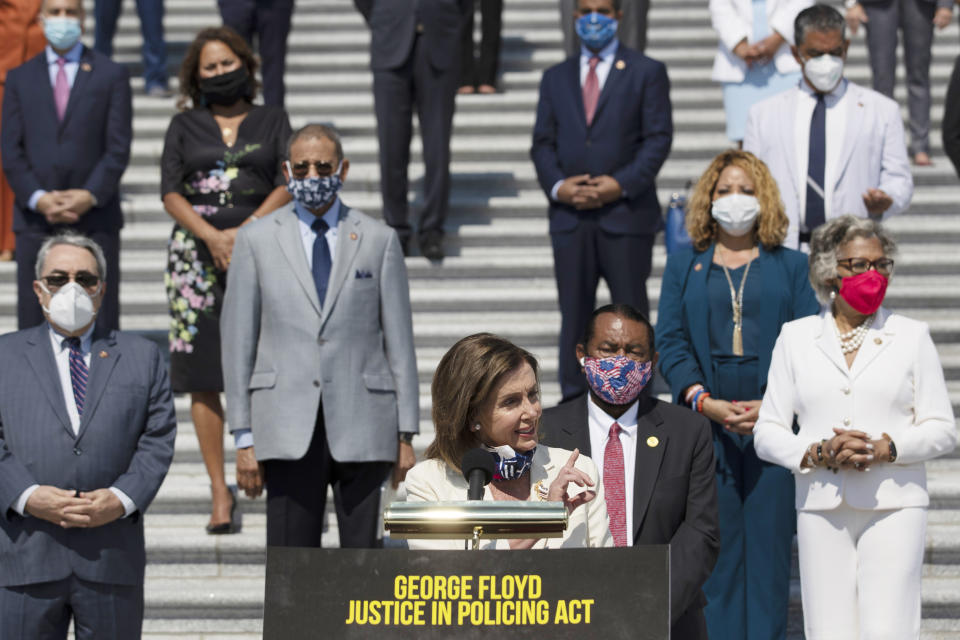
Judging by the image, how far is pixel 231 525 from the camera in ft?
24.2

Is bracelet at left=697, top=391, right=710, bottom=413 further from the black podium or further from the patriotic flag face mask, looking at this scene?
the black podium

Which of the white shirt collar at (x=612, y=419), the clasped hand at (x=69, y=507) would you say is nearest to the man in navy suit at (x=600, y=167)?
the white shirt collar at (x=612, y=419)

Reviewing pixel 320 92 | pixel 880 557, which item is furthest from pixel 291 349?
pixel 320 92

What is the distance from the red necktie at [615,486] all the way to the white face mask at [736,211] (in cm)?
150

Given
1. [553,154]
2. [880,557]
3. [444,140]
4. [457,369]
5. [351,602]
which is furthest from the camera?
[444,140]

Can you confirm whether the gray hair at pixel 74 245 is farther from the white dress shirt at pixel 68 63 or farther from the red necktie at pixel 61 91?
the white dress shirt at pixel 68 63

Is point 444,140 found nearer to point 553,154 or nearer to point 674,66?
point 553,154

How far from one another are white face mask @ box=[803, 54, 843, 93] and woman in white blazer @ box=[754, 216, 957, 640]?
154 centimetres

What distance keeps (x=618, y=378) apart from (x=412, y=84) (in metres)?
4.09

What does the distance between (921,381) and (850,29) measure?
574cm

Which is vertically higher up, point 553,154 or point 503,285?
point 553,154

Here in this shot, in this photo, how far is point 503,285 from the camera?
9.20m

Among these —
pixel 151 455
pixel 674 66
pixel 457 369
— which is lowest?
pixel 151 455

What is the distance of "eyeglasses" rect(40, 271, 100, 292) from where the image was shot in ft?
18.7
